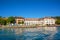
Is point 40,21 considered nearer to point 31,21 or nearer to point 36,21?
point 36,21

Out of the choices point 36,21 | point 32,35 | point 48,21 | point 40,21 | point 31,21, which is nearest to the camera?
point 32,35

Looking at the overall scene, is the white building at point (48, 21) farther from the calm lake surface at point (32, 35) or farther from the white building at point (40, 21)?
the calm lake surface at point (32, 35)

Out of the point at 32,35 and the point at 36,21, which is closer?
the point at 32,35

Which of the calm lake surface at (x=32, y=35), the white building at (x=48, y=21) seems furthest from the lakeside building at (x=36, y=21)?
the calm lake surface at (x=32, y=35)

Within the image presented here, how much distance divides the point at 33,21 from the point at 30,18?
277cm

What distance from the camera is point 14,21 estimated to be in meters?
62.6

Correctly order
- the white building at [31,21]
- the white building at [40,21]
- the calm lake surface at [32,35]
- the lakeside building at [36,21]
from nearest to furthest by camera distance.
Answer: the calm lake surface at [32,35], the lakeside building at [36,21], the white building at [40,21], the white building at [31,21]

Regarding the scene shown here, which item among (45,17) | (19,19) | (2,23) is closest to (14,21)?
(19,19)

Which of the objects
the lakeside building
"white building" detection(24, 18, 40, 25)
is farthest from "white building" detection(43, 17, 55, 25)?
"white building" detection(24, 18, 40, 25)

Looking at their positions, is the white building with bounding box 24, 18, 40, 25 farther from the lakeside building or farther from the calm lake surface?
the calm lake surface

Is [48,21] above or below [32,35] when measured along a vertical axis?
above

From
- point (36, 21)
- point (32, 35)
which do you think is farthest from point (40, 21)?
point (32, 35)

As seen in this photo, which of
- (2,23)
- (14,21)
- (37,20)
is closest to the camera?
(2,23)

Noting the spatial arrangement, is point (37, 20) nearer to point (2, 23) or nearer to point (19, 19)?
point (19, 19)
